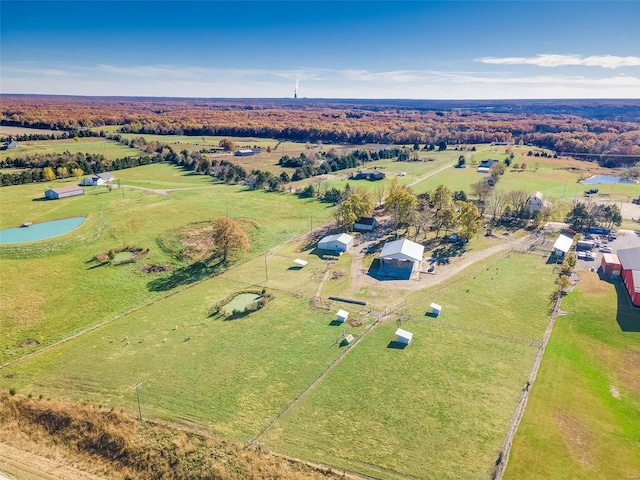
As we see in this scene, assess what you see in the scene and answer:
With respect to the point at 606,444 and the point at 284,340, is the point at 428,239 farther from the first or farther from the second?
the point at 606,444

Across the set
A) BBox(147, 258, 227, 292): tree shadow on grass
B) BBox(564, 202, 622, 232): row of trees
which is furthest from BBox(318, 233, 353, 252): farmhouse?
BBox(564, 202, 622, 232): row of trees

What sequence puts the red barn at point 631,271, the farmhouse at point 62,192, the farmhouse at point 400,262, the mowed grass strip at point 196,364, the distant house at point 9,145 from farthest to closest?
the distant house at point 9,145 → the farmhouse at point 62,192 → the farmhouse at point 400,262 → the red barn at point 631,271 → the mowed grass strip at point 196,364

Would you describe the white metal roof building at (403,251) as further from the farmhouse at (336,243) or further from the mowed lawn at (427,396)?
the mowed lawn at (427,396)

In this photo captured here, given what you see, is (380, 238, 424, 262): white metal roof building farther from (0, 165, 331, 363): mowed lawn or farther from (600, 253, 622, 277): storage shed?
(600, 253, 622, 277): storage shed

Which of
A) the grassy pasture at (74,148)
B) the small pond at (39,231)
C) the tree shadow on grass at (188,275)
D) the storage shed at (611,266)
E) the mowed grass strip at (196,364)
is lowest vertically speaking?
the mowed grass strip at (196,364)

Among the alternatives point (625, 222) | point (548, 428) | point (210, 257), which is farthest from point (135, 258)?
point (625, 222)

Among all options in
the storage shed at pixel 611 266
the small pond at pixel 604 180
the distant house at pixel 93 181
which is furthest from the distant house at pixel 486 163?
the distant house at pixel 93 181
